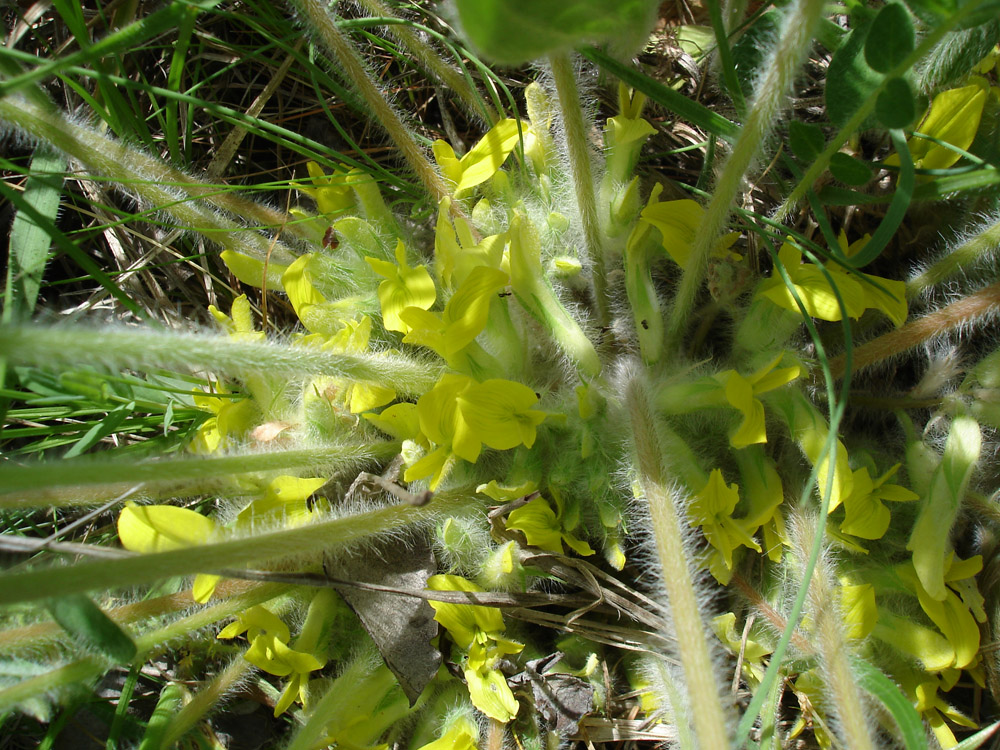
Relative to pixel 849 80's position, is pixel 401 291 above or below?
below

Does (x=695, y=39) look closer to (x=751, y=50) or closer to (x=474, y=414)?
(x=751, y=50)

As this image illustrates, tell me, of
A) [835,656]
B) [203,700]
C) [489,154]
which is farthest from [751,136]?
[203,700]

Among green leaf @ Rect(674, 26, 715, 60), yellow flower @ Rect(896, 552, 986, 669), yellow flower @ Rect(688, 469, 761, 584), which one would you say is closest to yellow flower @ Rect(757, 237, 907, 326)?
yellow flower @ Rect(688, 469, 761, 584)

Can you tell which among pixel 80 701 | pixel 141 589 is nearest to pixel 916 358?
pixel 141 589

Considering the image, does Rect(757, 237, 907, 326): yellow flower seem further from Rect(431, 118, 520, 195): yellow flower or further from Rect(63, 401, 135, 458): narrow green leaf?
Rect(63, 401, 135, 458): narrow green leaf

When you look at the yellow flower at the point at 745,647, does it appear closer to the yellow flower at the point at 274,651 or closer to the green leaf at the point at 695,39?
the yellow flower at the point at 274,651

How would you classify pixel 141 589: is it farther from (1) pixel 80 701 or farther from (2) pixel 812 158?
(2) pixel 812 158

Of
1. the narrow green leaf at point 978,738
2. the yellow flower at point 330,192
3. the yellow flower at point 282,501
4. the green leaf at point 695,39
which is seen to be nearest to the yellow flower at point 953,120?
the green leaf at point 695,39
